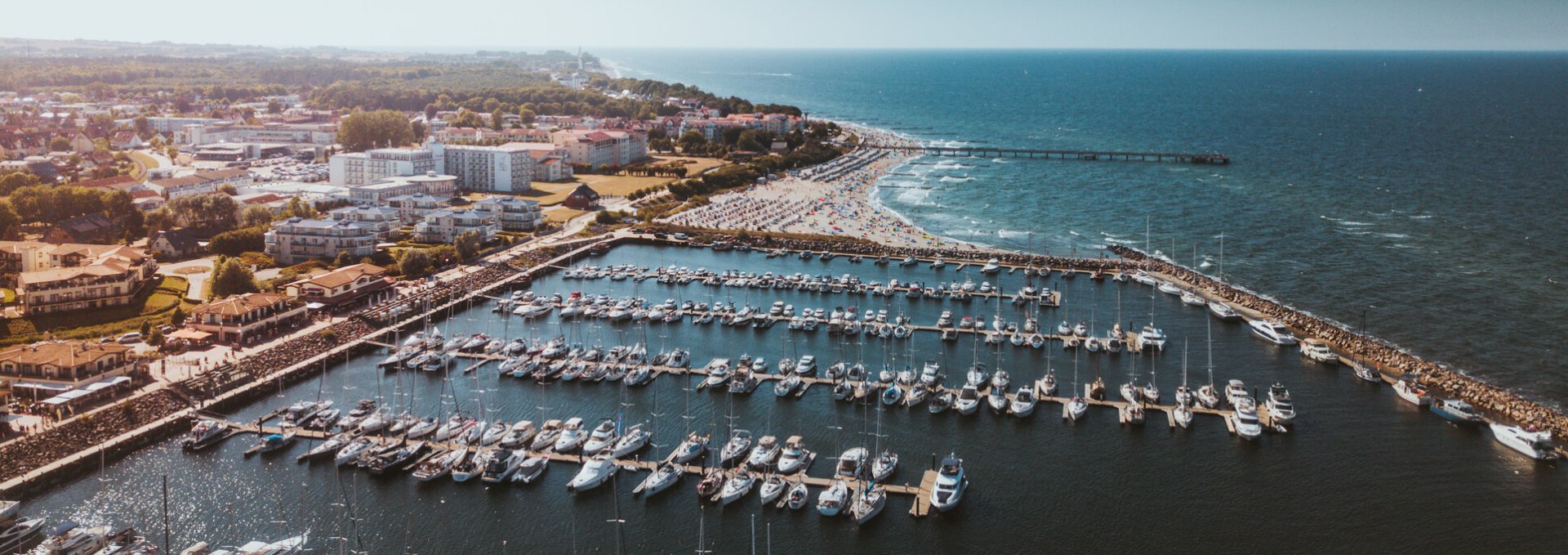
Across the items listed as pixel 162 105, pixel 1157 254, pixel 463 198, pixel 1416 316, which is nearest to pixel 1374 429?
pixel 1416 316

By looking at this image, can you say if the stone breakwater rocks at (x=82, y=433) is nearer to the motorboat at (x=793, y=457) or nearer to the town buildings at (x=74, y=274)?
the town buildings at (x=74, y=274)

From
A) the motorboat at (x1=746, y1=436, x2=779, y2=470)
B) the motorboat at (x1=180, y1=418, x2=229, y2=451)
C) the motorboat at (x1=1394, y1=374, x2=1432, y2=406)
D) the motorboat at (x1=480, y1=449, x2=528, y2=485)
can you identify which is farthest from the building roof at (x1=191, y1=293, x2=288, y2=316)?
the motorboat at (x1=1394, y1=374, x2=1432, y2=406)

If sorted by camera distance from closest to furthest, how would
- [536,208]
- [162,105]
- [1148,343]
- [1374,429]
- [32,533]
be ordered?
[32,533], [1374,429], [1148,343], [536,208], [162,105]

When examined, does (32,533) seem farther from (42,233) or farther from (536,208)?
(536,208)

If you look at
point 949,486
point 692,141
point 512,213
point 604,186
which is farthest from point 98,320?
point 692,141

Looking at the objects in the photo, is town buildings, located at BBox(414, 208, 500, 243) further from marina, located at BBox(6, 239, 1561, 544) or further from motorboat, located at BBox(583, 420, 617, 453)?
motorboat, located at BBox(583, 420, 617, 453)

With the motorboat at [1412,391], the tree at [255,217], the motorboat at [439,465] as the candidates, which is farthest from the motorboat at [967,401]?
the tree at [255,217]
